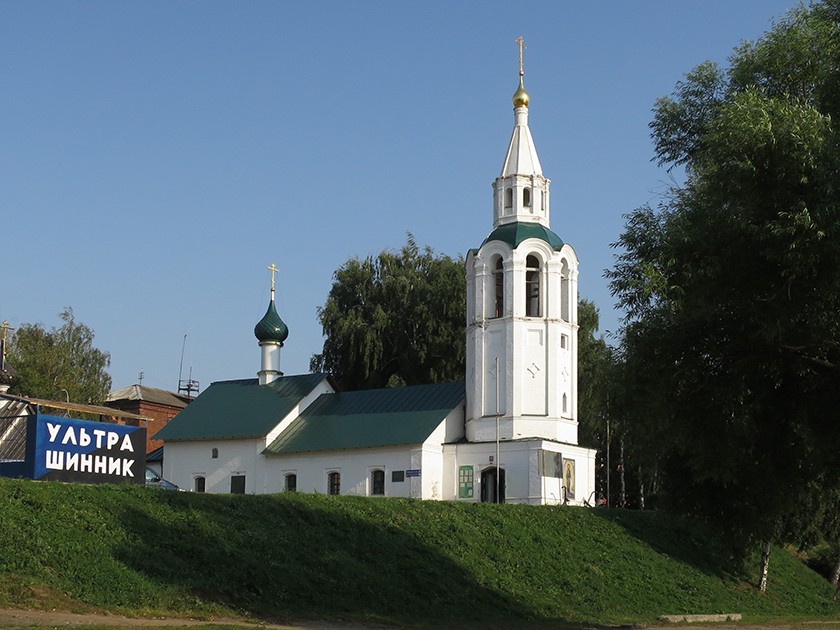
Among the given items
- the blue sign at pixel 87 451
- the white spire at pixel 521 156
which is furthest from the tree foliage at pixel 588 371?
the blue sign at pixel 87 451

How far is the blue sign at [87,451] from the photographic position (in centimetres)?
2369

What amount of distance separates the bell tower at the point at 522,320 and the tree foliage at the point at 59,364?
90.3ft

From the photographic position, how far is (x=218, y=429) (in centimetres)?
5362

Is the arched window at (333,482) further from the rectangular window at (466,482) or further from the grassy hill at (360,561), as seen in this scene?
the grassy hill at (360,561)

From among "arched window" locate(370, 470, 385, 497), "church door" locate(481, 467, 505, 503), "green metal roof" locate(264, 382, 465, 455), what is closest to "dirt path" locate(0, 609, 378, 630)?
"church door" locate(481, 467, 505, 503)

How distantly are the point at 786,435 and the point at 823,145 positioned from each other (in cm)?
648

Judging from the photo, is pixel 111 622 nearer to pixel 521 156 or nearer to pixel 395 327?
pixel 521 156

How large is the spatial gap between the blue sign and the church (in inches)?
898

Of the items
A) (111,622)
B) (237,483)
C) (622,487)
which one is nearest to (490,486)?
(237,483)

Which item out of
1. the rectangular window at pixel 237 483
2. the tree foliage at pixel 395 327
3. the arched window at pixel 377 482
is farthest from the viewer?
the tree foliage at pixel 395 327

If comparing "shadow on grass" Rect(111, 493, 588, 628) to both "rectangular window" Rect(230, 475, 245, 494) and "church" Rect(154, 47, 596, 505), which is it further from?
"rectangular window" Rect(230, 475, 245, 494)

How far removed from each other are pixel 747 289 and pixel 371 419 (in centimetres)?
3359

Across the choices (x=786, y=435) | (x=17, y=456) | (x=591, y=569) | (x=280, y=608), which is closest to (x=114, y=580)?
(x=280, y=608)

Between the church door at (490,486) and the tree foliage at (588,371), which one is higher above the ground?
the tree foliage at (588,371)
